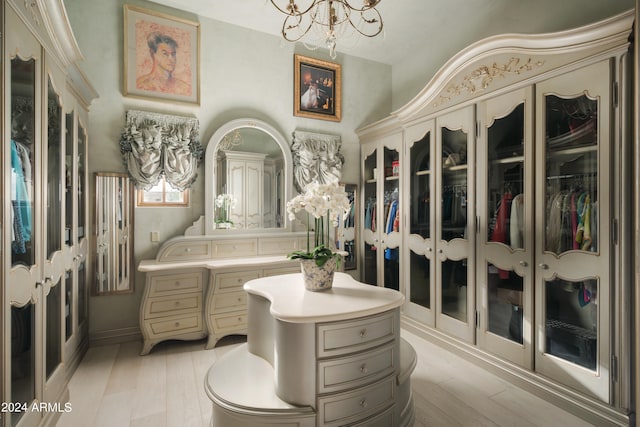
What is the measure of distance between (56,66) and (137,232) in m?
1.64

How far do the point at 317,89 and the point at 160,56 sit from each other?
1.74 metres

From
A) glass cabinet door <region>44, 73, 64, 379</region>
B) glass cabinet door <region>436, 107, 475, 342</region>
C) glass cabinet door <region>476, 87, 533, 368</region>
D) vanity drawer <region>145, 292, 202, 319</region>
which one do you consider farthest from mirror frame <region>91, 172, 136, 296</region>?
glass cabinet door <region>476, 87, 533, 368</region>

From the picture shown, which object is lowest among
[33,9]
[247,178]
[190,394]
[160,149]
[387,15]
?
[190,394]

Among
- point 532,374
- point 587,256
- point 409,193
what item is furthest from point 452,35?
point 532,374

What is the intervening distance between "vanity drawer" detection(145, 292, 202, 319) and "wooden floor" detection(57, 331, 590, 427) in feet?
1.21

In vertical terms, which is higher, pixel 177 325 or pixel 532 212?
pixel 532 212

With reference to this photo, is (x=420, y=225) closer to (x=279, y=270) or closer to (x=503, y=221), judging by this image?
(x=503, y=221)

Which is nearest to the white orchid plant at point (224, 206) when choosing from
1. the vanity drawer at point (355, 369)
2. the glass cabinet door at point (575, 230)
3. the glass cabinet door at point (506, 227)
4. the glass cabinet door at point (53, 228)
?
the glass cabinet door at point (53, 228)

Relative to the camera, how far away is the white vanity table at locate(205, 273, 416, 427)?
1475mm

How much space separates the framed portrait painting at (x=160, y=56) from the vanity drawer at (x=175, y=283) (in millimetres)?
1768

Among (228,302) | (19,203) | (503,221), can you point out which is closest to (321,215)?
(19,203)

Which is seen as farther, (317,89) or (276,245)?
(317,89)

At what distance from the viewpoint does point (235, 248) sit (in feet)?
10.9

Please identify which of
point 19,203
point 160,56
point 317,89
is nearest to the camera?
point 19,203
